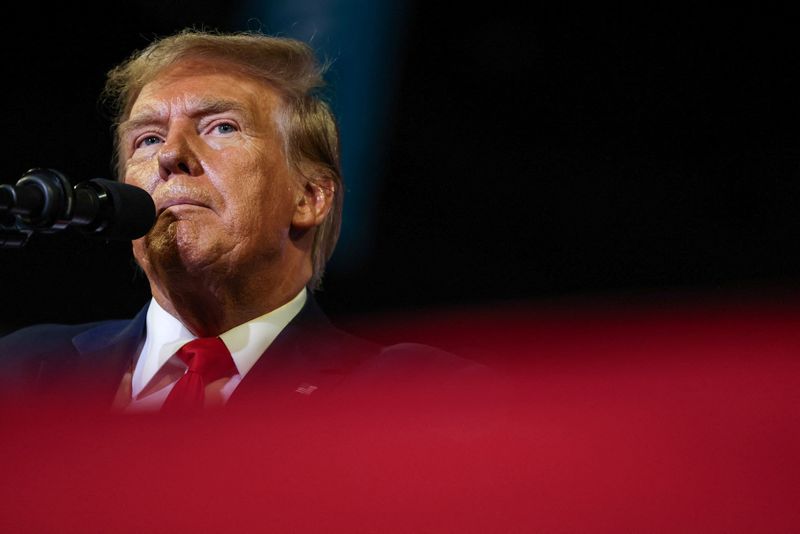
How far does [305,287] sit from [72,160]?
83 centimetres

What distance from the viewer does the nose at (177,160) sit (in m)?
1.73

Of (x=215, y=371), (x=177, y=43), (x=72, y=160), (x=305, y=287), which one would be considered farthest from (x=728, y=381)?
(x=72, y=160)

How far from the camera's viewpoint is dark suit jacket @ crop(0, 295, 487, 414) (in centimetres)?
172

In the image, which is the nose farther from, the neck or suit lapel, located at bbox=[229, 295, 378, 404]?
suit lapel, located at bbox=[229, 295, 378, 404]

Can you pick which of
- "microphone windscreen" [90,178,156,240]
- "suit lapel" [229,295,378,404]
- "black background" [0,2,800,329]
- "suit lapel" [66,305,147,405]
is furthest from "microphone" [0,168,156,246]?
"black background" [0,2,800,329]

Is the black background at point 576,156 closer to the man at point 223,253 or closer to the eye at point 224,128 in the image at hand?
the man at point 223,253

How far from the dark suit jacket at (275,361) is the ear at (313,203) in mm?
164

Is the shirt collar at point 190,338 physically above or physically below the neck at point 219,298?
below

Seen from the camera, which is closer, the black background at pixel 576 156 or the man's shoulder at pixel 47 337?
the man's shoulder at pixel 47 337

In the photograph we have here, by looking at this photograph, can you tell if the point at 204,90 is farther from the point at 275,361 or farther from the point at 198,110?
the point at 275,361

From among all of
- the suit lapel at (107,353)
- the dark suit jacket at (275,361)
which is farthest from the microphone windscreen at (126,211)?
the suit lapel at (107,353)

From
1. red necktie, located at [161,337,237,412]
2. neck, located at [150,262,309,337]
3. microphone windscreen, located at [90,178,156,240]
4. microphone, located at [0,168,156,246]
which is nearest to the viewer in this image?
microphone, located at [0,168,156,246]

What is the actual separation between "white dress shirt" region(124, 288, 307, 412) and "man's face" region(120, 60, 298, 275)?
117mm

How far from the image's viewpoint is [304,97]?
6.45ft
